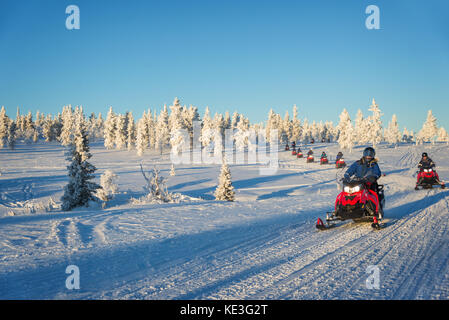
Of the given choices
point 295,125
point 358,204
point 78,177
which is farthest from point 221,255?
point 295,125

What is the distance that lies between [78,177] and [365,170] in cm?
1754

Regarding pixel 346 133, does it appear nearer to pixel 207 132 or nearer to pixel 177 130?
pixel 207 132

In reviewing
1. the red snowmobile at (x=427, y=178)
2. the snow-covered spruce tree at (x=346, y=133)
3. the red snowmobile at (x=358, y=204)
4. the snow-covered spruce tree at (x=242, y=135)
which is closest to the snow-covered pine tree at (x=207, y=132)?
the snow-covered spruce tree at (x=242, y=135)

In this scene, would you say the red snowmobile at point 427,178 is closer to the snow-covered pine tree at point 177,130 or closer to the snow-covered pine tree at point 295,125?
the snow-covered pine tree at point 177,130

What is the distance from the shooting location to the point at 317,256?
17.2ft

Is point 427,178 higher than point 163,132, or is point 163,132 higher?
point 163,132

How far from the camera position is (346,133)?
6850 centimetres

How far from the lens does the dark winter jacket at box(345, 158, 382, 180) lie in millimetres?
7909

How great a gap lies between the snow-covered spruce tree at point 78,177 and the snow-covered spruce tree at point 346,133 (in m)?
58.0

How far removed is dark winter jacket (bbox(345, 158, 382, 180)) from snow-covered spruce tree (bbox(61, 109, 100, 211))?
657 inches

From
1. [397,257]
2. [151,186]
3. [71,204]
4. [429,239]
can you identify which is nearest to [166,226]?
[397,257]

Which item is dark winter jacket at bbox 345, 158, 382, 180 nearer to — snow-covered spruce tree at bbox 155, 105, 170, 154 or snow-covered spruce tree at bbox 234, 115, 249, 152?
snow-covered spruce tree at bbox 155, 105, 170, 154

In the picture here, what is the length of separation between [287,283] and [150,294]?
185 cm
